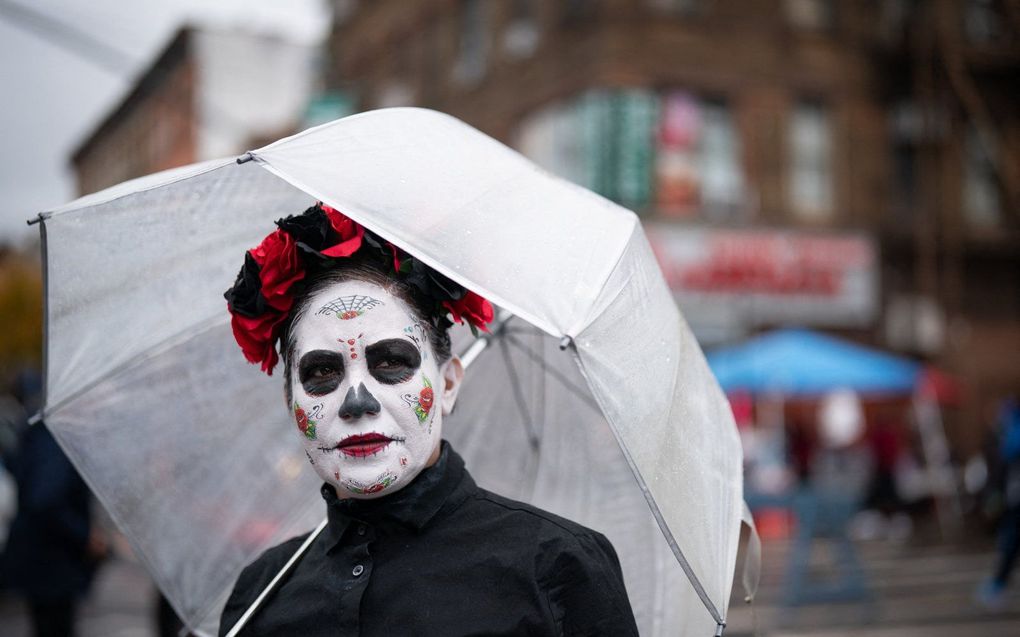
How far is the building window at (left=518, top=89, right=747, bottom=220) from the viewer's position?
18.7m

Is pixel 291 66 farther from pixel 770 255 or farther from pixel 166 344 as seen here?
pixel 166 344

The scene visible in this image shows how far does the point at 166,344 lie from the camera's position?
2.99 m

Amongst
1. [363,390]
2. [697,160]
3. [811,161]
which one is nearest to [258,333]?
[363,390]

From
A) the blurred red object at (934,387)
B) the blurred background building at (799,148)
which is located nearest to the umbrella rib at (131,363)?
the blurred red object at (934,387)

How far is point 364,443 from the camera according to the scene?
230 cm

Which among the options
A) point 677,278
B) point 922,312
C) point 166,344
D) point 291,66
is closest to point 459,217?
point 166,344

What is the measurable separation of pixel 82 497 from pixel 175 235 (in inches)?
136

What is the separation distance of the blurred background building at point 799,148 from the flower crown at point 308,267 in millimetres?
16406

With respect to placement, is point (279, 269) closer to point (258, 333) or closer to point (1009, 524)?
point (258, 333)

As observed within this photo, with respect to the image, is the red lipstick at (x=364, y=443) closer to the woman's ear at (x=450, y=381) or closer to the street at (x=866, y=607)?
the woman's ear at (x=450, y=381)

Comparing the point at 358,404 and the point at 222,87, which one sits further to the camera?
the point at 222,87

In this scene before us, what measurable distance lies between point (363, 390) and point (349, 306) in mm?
176

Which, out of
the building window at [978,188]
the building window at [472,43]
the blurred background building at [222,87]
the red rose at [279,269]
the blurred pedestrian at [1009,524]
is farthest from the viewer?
the blurred background building at [222,87]

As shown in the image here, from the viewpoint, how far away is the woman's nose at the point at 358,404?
7.50 feet
